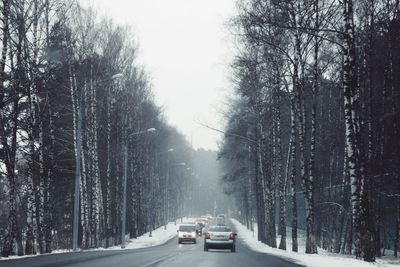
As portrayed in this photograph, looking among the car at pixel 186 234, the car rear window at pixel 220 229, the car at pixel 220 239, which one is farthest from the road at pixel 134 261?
the car at pixel 186 234

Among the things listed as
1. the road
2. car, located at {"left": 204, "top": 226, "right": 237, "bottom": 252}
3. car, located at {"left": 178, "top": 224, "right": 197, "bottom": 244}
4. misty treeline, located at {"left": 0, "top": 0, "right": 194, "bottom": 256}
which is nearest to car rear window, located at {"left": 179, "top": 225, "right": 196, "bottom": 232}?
car, located at {"left": 178, "top": 224, "right": 197, "bottom": 244}

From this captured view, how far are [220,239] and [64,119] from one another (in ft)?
60.2

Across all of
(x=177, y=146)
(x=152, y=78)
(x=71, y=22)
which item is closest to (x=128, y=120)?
(x=152, y=78)

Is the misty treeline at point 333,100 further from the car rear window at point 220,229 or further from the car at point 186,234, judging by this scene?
the car at point 186,234

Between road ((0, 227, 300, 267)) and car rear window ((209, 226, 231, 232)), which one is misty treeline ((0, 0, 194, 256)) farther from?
car rear window ((209, 226, 231, 232))

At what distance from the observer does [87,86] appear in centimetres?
3906

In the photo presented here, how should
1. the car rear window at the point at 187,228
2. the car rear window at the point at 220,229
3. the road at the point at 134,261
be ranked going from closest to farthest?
the road at the point at 134,261 < the car rear window at the point at 220,229 < the car rear window at the point at 187,228

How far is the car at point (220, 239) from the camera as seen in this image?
3259cm

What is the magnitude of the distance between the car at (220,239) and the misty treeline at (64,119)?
7.63 m

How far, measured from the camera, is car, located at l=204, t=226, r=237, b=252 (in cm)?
3259

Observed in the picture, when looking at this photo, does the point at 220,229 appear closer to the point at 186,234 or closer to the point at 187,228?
the point at 186,234

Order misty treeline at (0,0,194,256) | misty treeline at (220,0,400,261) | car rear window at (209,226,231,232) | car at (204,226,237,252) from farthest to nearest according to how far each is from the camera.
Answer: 1. car rear window at (209,226,231,232)
2. car at (204,226,237,252)
3. misty treeline at (0,0,194,256)
4. misty treeline at (220,0,400,261)

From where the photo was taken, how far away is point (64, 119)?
45.8 m

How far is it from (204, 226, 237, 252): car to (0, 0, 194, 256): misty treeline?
300 inches
